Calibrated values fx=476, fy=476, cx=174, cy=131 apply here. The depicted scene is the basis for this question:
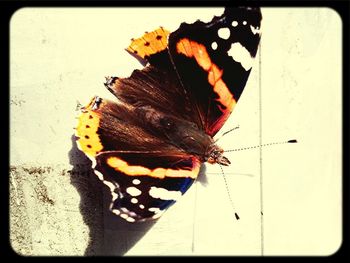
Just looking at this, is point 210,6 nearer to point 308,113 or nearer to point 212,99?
point 212,99

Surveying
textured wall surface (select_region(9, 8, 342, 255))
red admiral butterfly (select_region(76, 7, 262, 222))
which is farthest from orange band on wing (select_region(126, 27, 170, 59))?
textured wall surface (select_region(9, 8, 342, 255))

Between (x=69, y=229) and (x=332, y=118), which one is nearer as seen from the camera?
(x=69, y=229)

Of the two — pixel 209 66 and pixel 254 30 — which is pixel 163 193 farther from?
pixel 254 30

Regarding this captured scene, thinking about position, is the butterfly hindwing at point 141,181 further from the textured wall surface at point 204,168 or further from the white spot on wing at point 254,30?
the white spot on wing at point 254,30

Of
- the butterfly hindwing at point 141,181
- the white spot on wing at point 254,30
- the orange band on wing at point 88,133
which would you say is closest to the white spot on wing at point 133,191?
the butterfly hindwing at point 141,181
